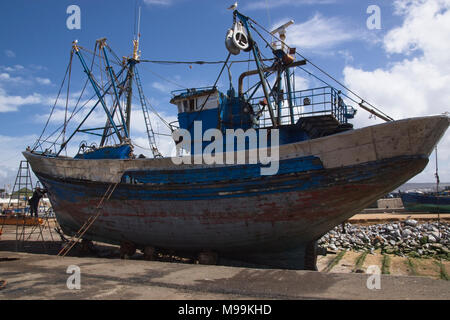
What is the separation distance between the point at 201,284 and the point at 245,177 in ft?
13.2

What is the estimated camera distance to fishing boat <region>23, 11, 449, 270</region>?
737 cm

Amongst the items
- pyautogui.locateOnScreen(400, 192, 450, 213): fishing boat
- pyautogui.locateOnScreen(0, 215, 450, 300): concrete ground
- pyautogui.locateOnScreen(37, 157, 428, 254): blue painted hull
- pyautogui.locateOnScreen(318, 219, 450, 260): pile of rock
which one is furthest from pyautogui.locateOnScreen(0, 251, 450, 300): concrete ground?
pyautogui.locateOnScreen(400, 192, 450, 213): fishing boat

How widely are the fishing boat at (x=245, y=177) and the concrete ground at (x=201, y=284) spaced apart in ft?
9.42

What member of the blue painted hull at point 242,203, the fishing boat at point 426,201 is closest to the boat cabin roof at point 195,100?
the blue painted hull at point 242,203

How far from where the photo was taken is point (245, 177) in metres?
8.19

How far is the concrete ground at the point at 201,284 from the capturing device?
3949 millimetres

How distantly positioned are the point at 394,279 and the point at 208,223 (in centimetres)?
517

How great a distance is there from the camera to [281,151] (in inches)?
318

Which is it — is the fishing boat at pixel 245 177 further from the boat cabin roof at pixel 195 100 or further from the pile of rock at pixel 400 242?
→ the pile of rock at pixel 400 242

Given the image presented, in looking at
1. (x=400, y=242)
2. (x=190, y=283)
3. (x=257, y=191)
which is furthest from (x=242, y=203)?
(x=400, y=242)

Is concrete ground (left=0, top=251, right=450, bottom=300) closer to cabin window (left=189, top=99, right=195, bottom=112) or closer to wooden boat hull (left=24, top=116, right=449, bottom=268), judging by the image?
wooden boat hull (left=24, top=116, right=449, bottom=268)
